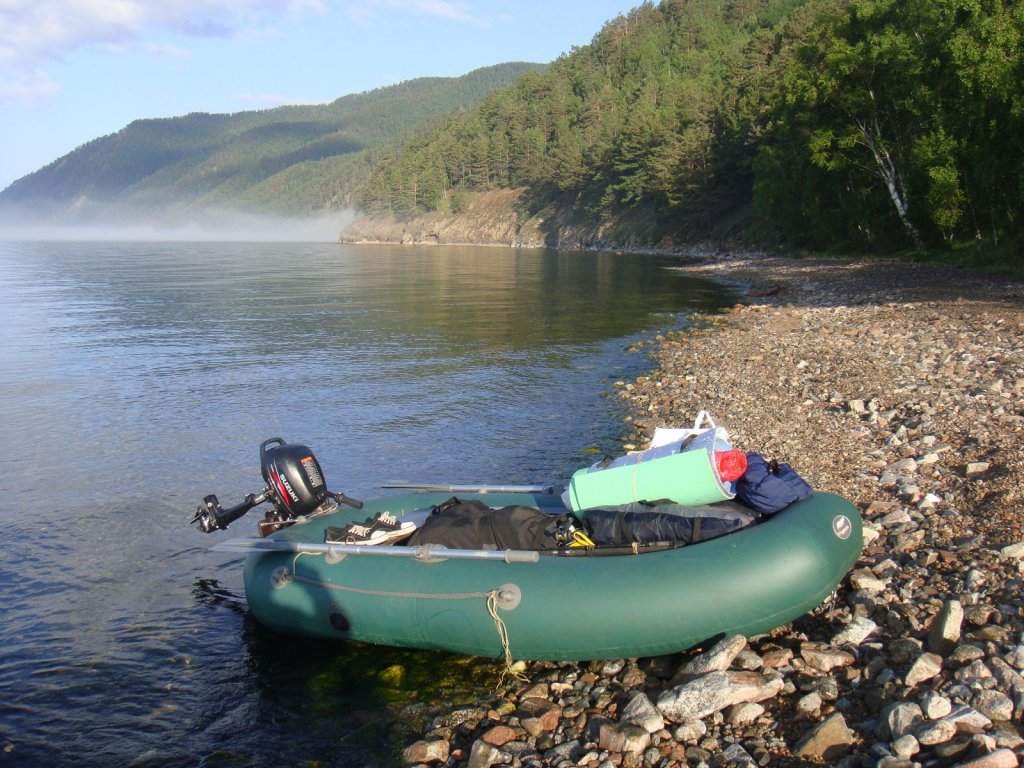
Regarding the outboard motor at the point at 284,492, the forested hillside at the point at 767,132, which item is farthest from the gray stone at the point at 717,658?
the forested hillside at the point at 767,132

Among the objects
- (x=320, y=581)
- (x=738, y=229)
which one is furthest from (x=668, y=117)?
(x=320, y=581)

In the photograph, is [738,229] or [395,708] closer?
[395,708]

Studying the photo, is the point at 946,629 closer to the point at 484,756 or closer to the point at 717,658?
A: the point at 717,658

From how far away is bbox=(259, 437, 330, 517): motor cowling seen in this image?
751 cm

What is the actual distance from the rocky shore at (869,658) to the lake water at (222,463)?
95cm

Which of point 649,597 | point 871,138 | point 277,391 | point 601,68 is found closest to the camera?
point 649,597

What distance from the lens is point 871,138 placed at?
35188 millimetres

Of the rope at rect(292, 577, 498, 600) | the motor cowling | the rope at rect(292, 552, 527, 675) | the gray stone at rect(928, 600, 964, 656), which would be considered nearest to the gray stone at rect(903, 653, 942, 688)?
the gray stone at rect(928, 600, 964, 656)

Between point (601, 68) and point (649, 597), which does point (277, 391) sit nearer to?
point (649, 597)

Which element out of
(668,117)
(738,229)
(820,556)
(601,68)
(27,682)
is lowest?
(27,682)

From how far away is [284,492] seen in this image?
751 centimetres

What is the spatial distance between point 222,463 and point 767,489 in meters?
8.21

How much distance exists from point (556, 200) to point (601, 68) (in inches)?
1628

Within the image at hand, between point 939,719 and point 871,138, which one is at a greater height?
point 871,138
